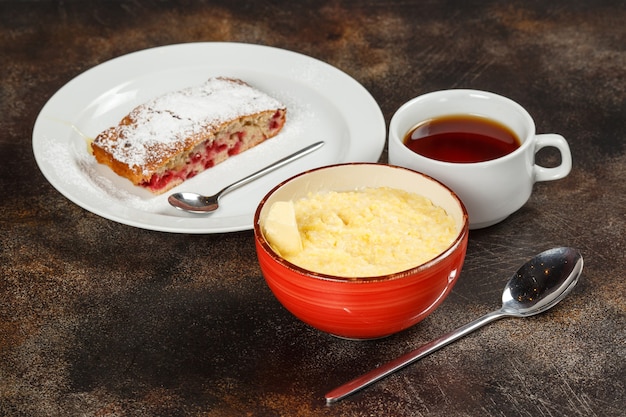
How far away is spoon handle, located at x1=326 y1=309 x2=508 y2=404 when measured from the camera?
1.22 meters

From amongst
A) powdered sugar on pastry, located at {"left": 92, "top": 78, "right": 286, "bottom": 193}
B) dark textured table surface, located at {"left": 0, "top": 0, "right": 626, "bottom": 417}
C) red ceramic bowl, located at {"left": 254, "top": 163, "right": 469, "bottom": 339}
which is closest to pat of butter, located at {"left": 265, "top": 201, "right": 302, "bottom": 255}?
red ceramic bowl, located at {"left": 254, "top": 163, "right": 469, "bottom": 339}

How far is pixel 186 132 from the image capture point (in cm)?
179

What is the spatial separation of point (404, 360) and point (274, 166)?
24.6 inches

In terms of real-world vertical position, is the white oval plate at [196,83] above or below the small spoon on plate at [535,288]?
below

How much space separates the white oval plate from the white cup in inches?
6.1

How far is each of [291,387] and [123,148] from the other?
29.0 inches

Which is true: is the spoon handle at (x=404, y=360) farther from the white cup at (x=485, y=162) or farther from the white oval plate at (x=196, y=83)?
the white oval plate at (x=196, y=83)

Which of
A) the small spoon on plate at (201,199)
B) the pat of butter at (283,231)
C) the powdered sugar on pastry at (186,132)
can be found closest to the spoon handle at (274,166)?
the small spoon on plate at (201,199)

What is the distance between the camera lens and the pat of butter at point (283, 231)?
1.25m

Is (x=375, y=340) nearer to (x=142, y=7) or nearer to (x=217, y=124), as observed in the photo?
(x=217, y=124)

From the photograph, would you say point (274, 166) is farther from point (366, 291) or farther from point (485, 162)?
point (366, 291)

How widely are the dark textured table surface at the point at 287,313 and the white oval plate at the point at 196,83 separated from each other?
8 centimetres

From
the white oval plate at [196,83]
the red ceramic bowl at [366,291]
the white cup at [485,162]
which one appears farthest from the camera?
the white oval plate at [196,83]

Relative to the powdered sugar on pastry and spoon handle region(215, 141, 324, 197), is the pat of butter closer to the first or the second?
spoon handle region(215, 141, 324, 197)
